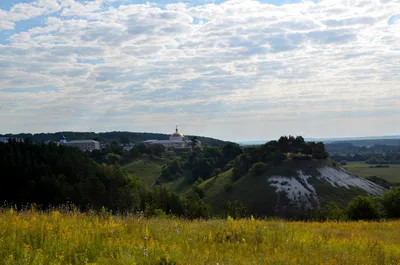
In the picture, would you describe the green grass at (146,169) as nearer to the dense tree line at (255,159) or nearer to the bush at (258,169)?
the dense tree line at (255,159)

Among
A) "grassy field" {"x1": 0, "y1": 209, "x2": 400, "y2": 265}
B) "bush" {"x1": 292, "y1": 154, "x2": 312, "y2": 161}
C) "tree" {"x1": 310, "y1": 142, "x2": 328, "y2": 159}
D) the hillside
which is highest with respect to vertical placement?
"grassy field" {"x1": 0, "y1": 209, "x2": 400, "y2": 265}

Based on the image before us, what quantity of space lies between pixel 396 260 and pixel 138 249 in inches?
229

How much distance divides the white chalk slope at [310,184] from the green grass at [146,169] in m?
51.5

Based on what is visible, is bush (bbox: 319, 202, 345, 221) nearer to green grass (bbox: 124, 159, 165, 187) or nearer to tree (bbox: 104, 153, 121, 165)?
green grass (bbox: 124, 159, 165, 187)

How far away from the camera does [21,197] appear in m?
59.8

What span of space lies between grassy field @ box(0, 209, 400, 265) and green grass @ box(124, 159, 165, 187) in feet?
455

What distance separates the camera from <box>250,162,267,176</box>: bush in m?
129

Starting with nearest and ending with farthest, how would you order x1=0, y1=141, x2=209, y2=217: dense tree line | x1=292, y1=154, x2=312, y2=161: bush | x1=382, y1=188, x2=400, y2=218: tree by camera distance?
1. x1=382, y1=188, x2=400, y2=218: tree
2. x1=0, y1=141, x2=209, y2=217: dense tree line
3. x1=292, y1=154, x2=312, y2=161: bush

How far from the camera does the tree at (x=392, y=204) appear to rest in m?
46.0

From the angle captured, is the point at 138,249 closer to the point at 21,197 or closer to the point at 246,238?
the point at 246,238

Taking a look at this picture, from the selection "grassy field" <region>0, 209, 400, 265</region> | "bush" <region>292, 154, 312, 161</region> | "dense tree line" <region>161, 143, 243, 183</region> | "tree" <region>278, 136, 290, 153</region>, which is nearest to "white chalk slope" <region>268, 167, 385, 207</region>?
"bush" <region>292, 154, 312, 161</region>

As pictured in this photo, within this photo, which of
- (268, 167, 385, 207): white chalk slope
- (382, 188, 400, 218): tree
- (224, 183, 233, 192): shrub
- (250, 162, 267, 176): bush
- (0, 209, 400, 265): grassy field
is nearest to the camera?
(0, 209, 400, 265): grassy field

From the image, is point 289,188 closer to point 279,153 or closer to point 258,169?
point 258,169

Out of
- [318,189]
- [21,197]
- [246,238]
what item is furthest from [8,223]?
[318,189]
